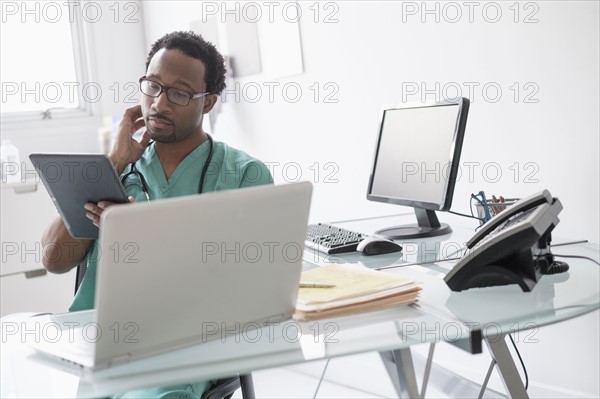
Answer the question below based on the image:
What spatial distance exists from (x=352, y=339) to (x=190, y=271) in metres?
0.26

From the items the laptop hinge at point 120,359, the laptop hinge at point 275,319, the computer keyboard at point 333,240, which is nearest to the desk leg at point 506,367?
the laptop hinge at point 275,319

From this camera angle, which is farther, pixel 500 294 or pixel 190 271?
pixel 500 294

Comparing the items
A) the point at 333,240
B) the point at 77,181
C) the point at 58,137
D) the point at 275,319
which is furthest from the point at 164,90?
the point at 58,137

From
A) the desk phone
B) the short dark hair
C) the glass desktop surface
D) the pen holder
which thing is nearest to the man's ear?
the short dark hair

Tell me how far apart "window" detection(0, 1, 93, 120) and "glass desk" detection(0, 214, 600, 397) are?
2.85 metres

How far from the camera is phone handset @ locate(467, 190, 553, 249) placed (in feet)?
4.59

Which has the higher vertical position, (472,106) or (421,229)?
(472,106)

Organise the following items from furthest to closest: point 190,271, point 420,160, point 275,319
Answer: point 420,160 < point 275,319 < point 190,271

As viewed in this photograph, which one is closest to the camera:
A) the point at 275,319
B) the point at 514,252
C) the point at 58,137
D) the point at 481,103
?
the point at 275,319

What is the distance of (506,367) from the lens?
1354 millimetres

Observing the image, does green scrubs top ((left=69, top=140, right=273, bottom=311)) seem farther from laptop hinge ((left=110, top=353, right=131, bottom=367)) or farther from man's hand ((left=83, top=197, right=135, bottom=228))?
laptop hinge ((left=110, top=353, right=131, bottom=367))

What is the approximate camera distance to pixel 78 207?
1.60 metres

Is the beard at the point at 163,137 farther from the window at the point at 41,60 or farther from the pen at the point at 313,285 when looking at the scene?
the window at the point at 41,60

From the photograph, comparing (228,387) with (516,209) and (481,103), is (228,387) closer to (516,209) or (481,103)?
(516,209)
